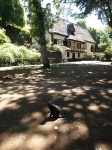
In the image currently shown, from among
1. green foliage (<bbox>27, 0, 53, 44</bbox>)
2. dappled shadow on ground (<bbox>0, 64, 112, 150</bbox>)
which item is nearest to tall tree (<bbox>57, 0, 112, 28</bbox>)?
green foliage (<bbox>27, 0, 53, 44</bbox>)

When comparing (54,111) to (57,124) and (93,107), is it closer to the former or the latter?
A: (57,124)

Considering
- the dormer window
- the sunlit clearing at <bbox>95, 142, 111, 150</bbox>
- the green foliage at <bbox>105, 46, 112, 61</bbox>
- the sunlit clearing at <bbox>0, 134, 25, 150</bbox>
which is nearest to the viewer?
the sunlit clearing at <bbox>95, 142, 111, 150</bbox>

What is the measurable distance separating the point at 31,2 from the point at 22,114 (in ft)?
59.6

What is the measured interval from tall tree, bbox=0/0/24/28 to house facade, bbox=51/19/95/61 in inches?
439

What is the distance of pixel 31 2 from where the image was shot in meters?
22.2

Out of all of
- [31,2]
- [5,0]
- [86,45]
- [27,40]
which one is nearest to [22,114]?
[31,2]

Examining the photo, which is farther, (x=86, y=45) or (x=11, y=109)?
(x=86, y=45)

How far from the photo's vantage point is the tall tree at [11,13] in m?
34.2

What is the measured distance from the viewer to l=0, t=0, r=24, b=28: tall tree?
34188 millimetres

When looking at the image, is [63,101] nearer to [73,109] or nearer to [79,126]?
[73,109]

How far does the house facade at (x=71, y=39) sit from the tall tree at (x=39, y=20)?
79.8ft

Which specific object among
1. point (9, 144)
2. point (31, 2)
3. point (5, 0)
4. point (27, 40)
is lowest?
point (9, 144)

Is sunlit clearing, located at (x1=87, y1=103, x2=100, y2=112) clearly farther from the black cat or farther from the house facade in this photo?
the house facade

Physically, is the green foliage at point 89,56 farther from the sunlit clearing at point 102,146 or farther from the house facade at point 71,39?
the sunlit clearing at point 102,146
